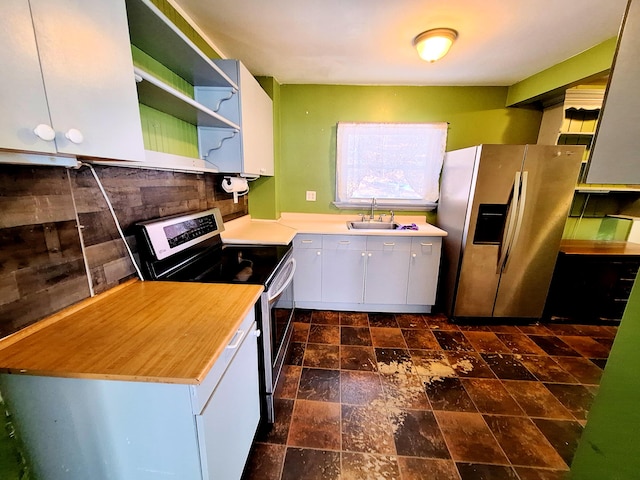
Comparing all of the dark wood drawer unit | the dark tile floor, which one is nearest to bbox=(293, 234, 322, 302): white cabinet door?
the dark tile floor

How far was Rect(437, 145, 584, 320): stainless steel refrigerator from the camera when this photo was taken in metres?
2.13

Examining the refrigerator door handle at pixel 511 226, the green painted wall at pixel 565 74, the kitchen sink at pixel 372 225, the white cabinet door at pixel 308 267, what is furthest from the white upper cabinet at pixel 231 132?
the green painted wall at pixel 565 74

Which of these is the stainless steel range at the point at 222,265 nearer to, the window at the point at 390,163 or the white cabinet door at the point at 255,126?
the white cabinet door at the point at 255,126

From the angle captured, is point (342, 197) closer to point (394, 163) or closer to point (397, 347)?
point (394, 163)

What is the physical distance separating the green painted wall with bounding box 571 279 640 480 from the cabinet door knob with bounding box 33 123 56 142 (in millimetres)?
1652

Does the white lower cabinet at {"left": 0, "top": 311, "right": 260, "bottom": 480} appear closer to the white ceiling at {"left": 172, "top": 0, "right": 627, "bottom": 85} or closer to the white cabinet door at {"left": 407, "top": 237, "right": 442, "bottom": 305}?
the white ceiling at {"left": 172, "top": 0, "right": 627, "bottom": 85}

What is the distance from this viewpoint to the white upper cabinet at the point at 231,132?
5.56ft

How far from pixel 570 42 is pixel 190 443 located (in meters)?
3.17

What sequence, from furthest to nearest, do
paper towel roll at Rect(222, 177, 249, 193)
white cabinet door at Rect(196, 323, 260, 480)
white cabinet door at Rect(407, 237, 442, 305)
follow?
1. white cabinet door at Rect(407, 237, 442, 305)
2. paper towel roll at Rect(222, 177, 249, 193)
3. white cabinet door at Rect(196, 323, 260, 480)

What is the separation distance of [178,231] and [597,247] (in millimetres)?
3703

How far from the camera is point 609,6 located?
145cm

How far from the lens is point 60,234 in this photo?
0.91 m

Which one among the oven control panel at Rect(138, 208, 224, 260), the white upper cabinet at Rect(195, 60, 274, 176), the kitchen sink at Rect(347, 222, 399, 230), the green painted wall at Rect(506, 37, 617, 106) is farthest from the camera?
the kitchen sink at Rect(347, 222, 399, 230)

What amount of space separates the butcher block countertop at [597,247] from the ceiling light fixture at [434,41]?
84.2 inches
